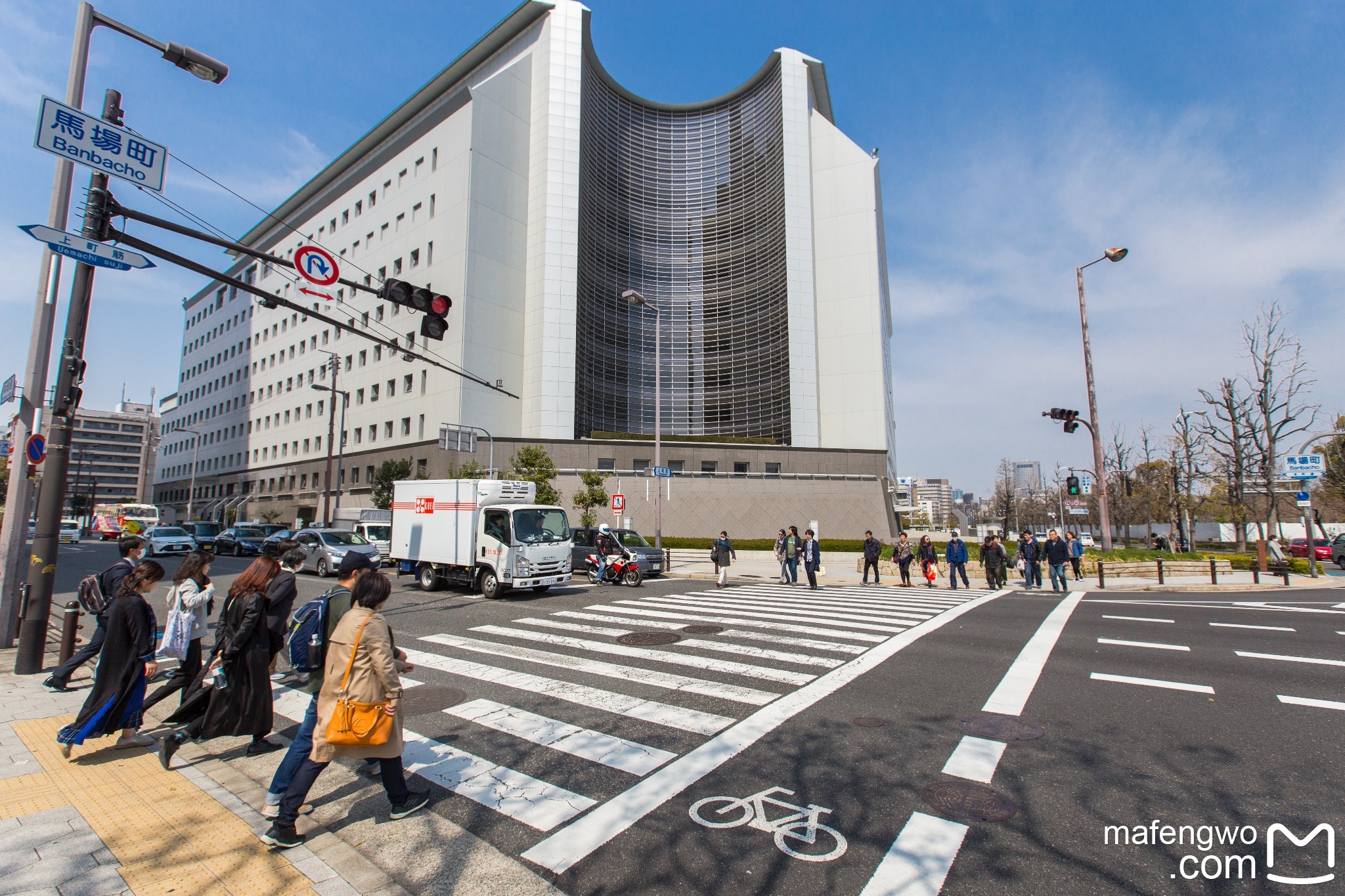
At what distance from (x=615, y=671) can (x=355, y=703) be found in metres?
4.59

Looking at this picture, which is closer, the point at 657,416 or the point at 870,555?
the point at 870,555

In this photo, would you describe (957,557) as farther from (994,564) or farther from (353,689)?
(353,689)

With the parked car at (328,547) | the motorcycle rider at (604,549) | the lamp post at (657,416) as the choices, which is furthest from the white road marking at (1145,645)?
the parked car at (328,547)

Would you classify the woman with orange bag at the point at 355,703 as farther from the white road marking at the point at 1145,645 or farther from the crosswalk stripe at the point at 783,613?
the white road marking at the point at 1145,645

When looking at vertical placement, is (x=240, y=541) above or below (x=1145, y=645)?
above

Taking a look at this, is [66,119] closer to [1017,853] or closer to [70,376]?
[70,376]

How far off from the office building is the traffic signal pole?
34021 mm

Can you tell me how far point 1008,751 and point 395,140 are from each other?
202 ft

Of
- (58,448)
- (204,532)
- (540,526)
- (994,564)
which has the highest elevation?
(58,448)

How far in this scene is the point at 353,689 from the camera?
369cm

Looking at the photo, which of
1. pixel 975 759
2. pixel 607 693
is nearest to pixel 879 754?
pixel 975 759

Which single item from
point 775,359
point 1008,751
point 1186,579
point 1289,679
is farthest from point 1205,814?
point 775,359

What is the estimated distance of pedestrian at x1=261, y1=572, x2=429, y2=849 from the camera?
12.0ft

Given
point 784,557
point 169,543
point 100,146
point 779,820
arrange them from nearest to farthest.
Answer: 1. point 779,820
2. point 100,146
3. point 784,557
4. point 169,543
